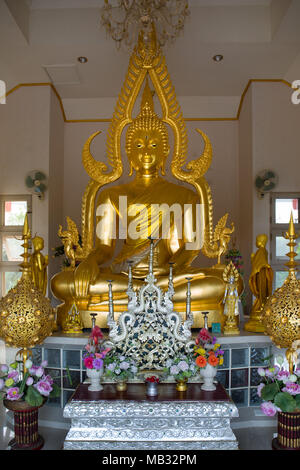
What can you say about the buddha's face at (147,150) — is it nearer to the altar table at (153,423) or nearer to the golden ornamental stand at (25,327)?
the golden ornamental stand at (25,327)

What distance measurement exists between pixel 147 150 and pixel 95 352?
2559mm

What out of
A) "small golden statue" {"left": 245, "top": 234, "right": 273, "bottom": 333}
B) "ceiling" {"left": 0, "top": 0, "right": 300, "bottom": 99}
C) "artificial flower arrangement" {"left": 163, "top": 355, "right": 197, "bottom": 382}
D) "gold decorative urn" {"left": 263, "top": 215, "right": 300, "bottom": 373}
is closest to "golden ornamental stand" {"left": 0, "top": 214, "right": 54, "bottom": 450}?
"artificial flower arrangement" {"left": 163, "top": 355, "right": 197, "bottom": 382}

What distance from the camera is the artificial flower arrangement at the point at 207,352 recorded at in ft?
9.56

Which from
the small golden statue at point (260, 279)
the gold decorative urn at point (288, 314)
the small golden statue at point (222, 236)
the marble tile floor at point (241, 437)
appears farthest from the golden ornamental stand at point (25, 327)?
the small golden statue at point (222, 236)

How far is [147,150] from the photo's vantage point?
4.77 m

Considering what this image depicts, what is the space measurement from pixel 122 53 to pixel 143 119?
5.15 ft

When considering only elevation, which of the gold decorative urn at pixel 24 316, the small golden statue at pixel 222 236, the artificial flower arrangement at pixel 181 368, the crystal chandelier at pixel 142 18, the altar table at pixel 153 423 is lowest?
the altar table at pixel 153 423

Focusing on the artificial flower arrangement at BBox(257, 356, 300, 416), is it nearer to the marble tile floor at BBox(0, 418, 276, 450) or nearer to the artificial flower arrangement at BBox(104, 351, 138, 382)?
the marble tile floor at BBox(0, 418, 276, 450)

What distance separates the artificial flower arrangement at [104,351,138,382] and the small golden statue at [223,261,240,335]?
3.26 feet

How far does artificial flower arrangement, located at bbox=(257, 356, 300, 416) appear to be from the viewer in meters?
2.75

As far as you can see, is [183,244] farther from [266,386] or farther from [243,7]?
[243,7]

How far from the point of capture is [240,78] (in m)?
6.39

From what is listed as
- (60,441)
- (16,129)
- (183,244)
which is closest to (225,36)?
(183,244)

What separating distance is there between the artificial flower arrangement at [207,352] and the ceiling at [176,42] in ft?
12.9
